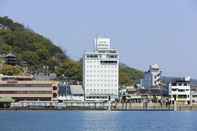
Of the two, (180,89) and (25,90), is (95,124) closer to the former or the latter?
(25,90)

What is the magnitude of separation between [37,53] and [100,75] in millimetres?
35722

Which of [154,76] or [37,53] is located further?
[37,53]

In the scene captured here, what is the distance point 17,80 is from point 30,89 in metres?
3.68

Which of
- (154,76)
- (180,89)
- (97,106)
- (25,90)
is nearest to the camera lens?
(25,90)

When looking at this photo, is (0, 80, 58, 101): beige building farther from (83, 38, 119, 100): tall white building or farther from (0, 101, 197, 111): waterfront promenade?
(83, 38, 119, 100): tall white building

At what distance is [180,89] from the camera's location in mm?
134125

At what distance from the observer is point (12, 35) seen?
176 metres

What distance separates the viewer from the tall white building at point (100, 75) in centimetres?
13412

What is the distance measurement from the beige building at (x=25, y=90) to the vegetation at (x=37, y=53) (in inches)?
767

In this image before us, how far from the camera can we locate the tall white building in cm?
13412

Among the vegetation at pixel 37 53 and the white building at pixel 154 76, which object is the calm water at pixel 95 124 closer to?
the vegetation at pixel 37 53

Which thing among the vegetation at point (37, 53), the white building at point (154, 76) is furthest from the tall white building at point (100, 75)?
the white building at point (154, 76)

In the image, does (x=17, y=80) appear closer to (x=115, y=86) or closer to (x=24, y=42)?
(x=115, y=86)

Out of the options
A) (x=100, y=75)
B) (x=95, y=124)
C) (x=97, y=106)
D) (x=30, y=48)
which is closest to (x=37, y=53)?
(x=30, y=48)
